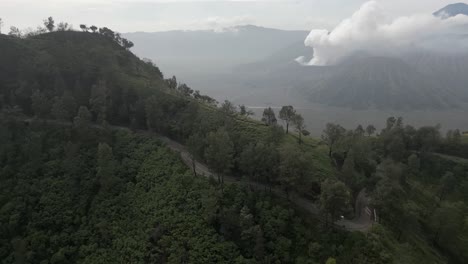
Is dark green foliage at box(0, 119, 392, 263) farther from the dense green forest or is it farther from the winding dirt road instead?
the winding dirt road

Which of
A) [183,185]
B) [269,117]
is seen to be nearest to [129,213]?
[183,185]

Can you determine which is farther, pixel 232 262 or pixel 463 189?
pixel 463 189

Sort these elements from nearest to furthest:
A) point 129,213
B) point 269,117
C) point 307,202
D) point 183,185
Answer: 1. point 307,202
2. point 129,213
3. point 183,185
4. point 269,117

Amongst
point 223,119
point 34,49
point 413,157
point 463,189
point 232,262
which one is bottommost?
point 232,262

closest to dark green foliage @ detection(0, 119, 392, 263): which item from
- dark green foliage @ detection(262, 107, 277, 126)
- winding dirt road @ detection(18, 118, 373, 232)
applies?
winding dirt road @ detection(18, 118, 373, 232)

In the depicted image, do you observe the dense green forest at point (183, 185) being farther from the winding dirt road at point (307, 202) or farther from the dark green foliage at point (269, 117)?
the winding dirt road at point (307, 202)

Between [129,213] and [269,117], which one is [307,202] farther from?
[269,117]

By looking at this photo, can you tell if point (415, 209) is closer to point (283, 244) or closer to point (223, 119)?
point (283, 244)

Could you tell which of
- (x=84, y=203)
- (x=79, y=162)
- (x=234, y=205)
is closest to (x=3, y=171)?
(x=79, y=162)

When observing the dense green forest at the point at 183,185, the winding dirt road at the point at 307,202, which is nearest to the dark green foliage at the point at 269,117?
the dense green forest at the point at 183,185
